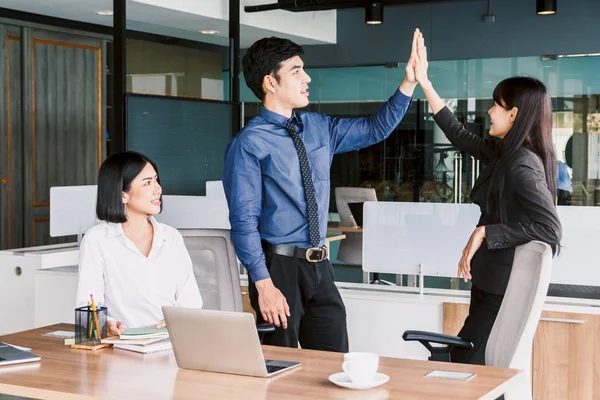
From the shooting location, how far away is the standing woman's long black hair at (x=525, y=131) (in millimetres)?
2916

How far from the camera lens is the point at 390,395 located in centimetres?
198

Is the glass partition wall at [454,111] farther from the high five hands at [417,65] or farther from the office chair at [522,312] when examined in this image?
the office chair at [522,312]

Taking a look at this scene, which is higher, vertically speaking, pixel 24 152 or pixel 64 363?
pixel 24 152

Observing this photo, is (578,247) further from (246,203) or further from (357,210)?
(357,210)

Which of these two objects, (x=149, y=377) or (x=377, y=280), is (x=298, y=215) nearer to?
(x=149, y=377)

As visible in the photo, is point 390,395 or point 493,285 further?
point 493,285

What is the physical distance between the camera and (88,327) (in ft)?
8.41

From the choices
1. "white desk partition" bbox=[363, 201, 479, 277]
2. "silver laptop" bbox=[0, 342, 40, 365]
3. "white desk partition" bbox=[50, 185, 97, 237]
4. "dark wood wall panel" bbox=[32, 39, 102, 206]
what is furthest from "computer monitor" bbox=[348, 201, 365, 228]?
"silver laptop" bbox=[0, 342, 40, 365]

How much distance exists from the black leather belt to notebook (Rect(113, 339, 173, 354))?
2.32 feet

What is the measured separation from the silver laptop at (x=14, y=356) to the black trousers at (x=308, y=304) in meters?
0.90

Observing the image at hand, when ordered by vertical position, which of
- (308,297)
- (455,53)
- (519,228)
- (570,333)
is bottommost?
(570,333)

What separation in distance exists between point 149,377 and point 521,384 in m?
0.90

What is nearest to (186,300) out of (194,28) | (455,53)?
(194,28)

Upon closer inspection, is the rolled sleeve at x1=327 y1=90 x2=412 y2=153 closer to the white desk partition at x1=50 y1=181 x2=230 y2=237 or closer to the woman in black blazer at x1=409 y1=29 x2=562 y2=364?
the woman in black blazer at x1=409 y1=29 x2=562 y2=364
